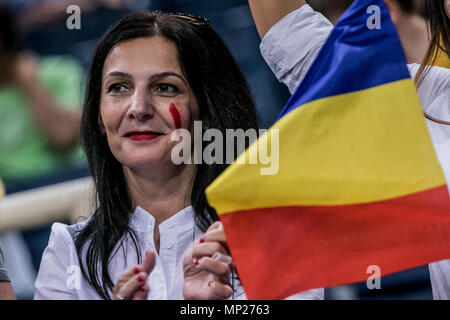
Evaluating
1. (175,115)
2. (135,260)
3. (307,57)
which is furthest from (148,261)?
(307,57)

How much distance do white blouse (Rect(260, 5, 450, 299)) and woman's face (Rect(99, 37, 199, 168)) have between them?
0.76ft

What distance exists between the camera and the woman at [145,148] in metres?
1.75

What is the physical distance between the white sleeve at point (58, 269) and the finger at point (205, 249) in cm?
38

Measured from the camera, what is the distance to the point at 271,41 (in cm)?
185

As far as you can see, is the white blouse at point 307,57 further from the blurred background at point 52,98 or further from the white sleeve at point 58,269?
the blurred background at point 52,98

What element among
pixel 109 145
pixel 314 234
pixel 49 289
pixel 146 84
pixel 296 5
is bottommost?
pixel 49 289

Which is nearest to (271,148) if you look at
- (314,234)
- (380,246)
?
(314,234)

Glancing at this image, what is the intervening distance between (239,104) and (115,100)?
0.32 m

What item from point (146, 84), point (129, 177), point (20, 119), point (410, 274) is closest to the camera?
point (146, 84)

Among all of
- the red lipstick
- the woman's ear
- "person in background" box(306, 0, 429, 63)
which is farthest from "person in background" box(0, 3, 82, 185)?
the red lipstick

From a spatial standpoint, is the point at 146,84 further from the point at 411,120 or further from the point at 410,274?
the point at 410,274

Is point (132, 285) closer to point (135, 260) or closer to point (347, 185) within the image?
point (135, 260)

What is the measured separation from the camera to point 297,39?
183 centimetres

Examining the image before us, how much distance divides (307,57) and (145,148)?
17.6 inches
